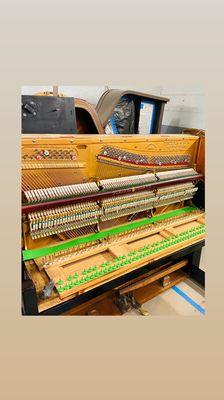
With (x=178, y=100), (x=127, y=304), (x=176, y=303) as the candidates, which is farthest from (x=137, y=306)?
(x=178, y=100)

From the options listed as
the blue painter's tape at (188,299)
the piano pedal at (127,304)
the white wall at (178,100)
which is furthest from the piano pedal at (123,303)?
the white wall at (178,100)

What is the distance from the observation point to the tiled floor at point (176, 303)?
235cm

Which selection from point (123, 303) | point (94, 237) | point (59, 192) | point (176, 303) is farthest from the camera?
point (176, 303)

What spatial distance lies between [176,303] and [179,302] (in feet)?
0.13

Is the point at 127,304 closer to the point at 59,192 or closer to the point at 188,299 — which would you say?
the point at 188,299

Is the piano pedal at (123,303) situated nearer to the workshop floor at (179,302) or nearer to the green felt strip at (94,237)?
the workshop floor at (179,302)

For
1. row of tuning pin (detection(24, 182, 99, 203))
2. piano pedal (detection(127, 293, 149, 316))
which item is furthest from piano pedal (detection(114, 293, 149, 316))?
row of tuning pin (detection(24, 182, 99, 203))

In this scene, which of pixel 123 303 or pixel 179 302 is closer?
pixel 123 303

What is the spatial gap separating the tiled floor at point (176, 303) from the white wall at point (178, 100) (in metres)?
2.20

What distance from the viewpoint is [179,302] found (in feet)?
8.16

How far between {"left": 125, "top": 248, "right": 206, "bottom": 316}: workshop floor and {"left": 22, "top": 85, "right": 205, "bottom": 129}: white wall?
220 cm

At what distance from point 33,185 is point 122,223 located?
897 mm

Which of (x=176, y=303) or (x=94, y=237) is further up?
(x=94, y=237)

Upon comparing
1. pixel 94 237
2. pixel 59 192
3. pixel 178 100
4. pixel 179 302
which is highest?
pixel 178 100
